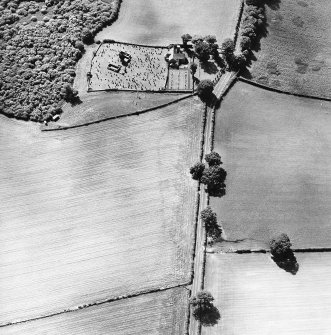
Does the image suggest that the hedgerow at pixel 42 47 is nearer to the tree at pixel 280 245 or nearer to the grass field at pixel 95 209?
the grass field at pixel 95 209

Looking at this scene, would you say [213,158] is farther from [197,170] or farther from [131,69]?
[131,69]

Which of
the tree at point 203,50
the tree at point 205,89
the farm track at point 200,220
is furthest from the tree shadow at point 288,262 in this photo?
the tree at point 203,50

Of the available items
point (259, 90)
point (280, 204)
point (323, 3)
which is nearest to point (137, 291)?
point (280, 204)

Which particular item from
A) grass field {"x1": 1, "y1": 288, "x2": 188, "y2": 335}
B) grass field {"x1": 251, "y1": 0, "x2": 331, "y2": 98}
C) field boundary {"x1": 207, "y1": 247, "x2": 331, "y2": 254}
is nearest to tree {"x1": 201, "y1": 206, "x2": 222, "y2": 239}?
field boundary {"x1": 207, "y1": 247, "x2": 331, "y2": 254}

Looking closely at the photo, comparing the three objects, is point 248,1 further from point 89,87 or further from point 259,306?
point 259,306

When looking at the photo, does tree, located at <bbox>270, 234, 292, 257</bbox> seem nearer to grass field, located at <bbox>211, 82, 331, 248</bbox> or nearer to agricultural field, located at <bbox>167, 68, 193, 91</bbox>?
grass field, located at <bbox>211, 82, 331, 248</bbox>

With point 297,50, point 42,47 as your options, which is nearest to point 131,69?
point 42,47
